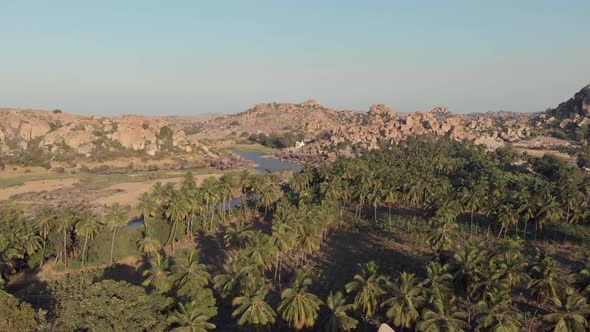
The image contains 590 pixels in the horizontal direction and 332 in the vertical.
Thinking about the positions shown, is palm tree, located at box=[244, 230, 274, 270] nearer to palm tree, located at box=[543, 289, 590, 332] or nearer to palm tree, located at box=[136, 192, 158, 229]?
palm tree, located at box=[136, 192, 158, 229]

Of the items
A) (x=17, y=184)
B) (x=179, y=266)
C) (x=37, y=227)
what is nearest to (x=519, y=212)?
(x=179, y=266)

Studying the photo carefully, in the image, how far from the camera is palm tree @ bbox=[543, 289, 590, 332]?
33188 millimetres

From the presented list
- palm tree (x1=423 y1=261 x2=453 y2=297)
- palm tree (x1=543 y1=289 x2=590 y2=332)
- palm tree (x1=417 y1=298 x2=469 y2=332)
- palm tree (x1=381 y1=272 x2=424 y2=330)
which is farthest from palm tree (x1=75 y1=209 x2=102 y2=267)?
palm tree (x1=543 y1=289 x2=590 y2=332)

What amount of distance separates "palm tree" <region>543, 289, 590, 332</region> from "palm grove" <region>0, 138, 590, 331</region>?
5.6 inches

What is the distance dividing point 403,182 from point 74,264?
222ft

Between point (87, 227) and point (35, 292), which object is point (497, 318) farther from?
point (35, 292)

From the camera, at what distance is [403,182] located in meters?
91.6

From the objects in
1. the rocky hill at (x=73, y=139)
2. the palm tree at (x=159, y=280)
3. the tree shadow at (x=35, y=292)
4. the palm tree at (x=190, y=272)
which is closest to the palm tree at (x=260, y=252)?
the palm tree at (x=190, y=272)

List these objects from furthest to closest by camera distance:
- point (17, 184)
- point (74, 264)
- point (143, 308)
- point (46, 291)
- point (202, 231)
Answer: point (17, 184) → point (202, 231) → point (74, 264) → point (46, 291) → point (143, 308)

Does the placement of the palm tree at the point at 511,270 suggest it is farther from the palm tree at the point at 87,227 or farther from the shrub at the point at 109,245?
the palm tree at the point at 87,227

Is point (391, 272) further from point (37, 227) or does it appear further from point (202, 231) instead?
point (37, 227)

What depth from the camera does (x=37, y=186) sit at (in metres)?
125

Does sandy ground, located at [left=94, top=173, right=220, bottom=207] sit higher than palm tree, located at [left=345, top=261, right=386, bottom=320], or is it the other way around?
palm tree, located at [left=345, top=261, right=386, bottom=320]

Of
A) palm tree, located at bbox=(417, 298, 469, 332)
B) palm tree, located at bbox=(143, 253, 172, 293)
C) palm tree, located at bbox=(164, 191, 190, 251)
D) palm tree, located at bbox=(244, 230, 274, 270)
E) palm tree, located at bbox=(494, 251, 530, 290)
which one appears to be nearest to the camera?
palm tree, located at bbox=(417, 298, 469, 332)
